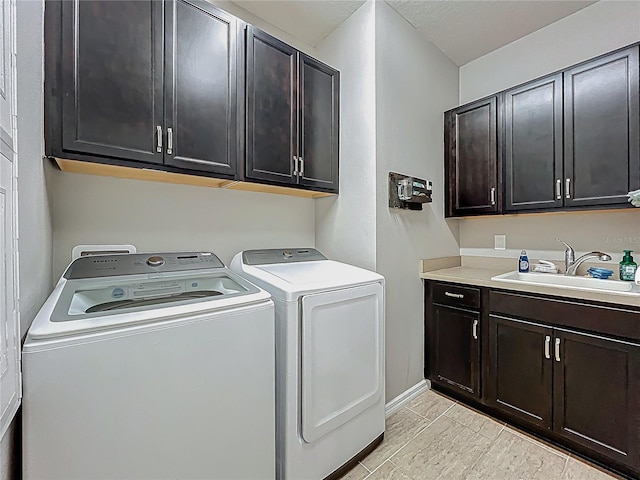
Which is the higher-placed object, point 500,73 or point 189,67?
point 500,73

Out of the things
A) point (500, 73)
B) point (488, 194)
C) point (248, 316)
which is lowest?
point (248, 316)

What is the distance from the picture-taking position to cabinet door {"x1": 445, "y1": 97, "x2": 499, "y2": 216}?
7.59 feet

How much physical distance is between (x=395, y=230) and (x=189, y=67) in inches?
62.4

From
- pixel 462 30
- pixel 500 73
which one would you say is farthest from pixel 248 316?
pixel 500 73

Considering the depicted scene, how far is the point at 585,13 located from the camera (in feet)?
6.93

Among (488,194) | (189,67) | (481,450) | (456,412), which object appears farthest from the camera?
(488,194)

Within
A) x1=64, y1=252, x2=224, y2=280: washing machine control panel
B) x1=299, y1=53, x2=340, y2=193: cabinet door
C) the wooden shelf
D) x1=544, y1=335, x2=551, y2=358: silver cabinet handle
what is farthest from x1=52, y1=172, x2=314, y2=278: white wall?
x1=544, y1=335, x2=551, y2=358: silver cabinet handle

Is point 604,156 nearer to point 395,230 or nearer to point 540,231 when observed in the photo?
point 540,231

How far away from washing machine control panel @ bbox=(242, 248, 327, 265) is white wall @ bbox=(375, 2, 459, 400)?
0.48m

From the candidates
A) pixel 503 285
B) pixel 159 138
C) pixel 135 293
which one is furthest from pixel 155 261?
pixel 503 285

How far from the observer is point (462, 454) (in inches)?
66.2

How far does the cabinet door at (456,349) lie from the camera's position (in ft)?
6.79

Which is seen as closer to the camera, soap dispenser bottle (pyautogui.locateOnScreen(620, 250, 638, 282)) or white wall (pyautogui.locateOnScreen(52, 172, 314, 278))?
white wall (pyautogui.locateOnScreen(52, 172, 314, 278))

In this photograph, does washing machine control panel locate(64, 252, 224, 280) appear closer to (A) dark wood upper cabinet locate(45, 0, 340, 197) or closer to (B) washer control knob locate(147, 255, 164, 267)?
(B) washer control knob locate(147, 255, 164, 267)
